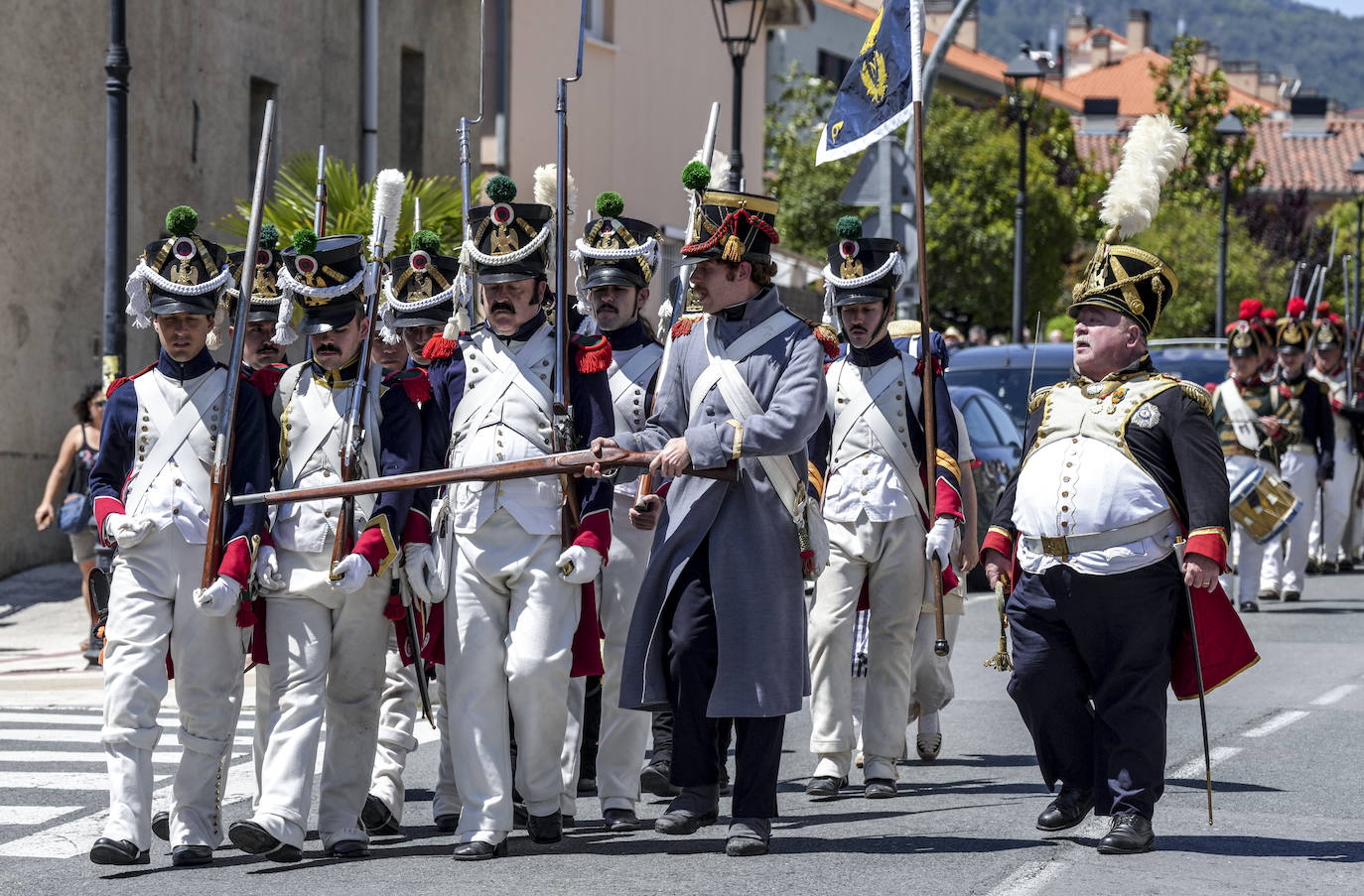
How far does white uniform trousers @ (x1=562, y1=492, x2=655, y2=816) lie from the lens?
7785 mm

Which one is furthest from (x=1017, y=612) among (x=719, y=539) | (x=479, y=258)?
(x=479, y=258)

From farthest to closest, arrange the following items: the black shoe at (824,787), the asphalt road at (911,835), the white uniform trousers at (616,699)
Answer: the black shoe at (824,787)
the white uniform trousers at (616,699)
the asphalt road at (911,835)

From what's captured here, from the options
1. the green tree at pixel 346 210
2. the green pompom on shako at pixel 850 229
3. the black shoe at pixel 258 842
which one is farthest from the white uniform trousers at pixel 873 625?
the green tree at pixel 346 210

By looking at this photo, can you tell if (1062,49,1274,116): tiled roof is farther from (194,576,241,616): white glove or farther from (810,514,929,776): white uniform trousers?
(194,576,241,616): white glove

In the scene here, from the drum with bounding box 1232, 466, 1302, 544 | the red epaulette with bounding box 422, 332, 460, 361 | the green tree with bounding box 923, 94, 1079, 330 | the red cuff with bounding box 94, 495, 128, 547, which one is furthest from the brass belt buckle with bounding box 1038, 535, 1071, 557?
the green tree with bounding box 923, 94, 1079, 330

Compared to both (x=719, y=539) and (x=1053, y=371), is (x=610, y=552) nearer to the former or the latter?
(x=719, y=539)

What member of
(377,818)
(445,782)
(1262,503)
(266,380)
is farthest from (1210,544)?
(1262,503)

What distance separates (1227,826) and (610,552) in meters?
2.54

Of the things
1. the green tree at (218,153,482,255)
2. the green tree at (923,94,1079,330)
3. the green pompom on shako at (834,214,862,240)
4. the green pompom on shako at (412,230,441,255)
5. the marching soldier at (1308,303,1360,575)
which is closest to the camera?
the green pompom on shako at (412,230,441,255)

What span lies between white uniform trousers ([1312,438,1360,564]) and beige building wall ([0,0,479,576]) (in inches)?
434

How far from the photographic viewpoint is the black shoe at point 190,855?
22.9ft

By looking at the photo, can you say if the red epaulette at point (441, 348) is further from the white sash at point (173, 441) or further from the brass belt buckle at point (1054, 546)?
the brass belt buckle at point (1054, 546)

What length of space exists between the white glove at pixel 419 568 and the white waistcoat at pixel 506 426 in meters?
0.14

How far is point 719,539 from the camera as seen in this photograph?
7.20 m
